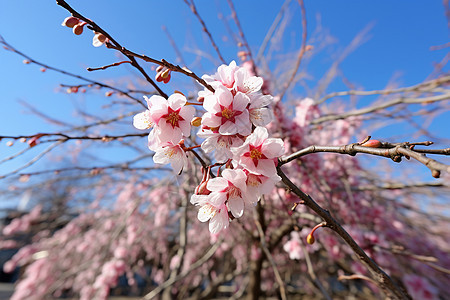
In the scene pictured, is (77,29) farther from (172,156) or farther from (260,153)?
(260,153)

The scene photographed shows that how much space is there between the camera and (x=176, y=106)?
0.54 m

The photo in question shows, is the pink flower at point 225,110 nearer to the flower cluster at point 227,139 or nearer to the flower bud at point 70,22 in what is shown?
the flower cluster at point 227,139

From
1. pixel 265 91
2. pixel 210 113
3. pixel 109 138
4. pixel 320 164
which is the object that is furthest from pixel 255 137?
pixel 320 164

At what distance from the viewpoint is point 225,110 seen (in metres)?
0.51

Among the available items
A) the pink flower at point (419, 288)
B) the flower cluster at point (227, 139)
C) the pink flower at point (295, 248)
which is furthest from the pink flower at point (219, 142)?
the pink flower at point (419, 288)

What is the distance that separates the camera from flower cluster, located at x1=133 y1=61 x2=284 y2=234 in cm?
49

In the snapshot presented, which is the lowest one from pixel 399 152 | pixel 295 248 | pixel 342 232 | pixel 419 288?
pixel 419 288

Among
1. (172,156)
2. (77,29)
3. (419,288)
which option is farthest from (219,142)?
(419,288)

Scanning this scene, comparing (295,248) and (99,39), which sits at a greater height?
(99,39)

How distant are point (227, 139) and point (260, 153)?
84 mm

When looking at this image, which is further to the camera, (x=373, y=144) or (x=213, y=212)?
(x=213, y=212)

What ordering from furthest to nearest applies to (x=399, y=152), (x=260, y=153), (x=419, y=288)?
(x=419, y=288), (x=260, y=153), (x=399, y=152)

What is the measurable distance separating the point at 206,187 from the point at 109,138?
1.76 feet

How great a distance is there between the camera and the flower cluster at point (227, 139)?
489 millimetres
